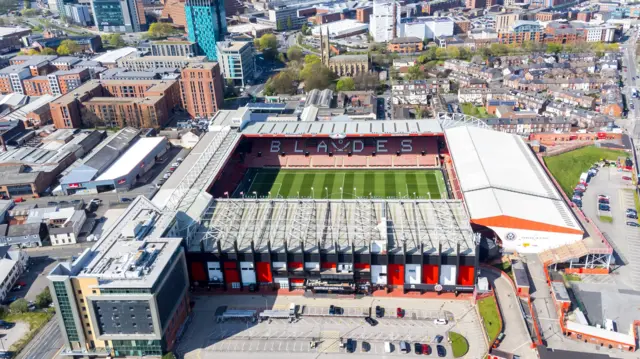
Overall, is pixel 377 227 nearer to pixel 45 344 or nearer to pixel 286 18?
pixel 45 344

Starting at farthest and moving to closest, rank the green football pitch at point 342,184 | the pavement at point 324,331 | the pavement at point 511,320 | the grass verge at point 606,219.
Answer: the green football pitch at point 342,184 → the grass verge at point 606,219 → the pavement at point 324,331 → the pavement at point 511,320

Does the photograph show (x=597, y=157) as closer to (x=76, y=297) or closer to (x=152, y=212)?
(x=152, y=212)

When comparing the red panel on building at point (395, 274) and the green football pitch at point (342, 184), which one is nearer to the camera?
the red panel on building at point (395, 274)

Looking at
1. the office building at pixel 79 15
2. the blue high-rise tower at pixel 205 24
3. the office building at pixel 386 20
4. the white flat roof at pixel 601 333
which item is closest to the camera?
the white flat roof at pixel 601 333

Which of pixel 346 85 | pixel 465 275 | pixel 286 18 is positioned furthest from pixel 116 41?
pixel 465 275

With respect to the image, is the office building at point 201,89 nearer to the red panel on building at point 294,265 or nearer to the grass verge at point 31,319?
the grass verge at point 31,319

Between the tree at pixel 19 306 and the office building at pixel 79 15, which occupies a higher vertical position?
the office building at pixel 79 15

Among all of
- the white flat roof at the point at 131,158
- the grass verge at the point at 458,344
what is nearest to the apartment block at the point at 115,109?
the white flat roof at the point at 131,158

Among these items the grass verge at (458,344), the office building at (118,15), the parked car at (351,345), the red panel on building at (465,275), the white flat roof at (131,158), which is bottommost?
the grass verge at (458,344)
